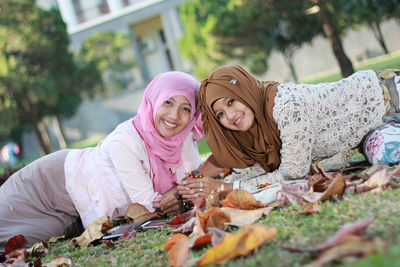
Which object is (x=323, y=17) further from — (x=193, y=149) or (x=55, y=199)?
(x=55, y=199)

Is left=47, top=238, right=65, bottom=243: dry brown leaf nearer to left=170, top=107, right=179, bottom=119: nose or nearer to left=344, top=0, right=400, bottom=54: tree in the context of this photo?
left=170, top=107, right=179, bottom=119: nose

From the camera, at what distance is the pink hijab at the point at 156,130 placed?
9.70ft

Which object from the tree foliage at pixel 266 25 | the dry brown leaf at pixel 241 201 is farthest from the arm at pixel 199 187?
the tree foliage at pixel 266 25

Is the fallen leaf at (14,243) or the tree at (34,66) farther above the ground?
the tree at (34,66)

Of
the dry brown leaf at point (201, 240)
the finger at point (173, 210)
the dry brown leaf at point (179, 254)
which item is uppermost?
the dry brown leaf at point (179, 254)

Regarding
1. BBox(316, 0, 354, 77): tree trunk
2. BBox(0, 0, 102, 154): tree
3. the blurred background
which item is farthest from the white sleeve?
BBox(0, 0, 102, 154): tree

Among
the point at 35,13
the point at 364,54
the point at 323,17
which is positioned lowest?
the point at 364,54

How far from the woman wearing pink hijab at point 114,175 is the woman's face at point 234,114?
0.97ft

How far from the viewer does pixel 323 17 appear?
7379mm

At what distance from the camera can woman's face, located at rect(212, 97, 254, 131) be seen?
2734 mm

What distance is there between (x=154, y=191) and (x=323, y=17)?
552cm

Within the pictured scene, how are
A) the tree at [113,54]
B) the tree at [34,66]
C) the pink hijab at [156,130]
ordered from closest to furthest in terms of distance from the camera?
the pink hijab at [156,130] < the tree at [34,66] < the tree at [113,54]

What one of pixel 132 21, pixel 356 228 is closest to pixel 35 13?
pixel 132 21

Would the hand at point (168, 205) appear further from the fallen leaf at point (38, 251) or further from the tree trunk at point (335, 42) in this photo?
the tree trunk at point (335, 42)
